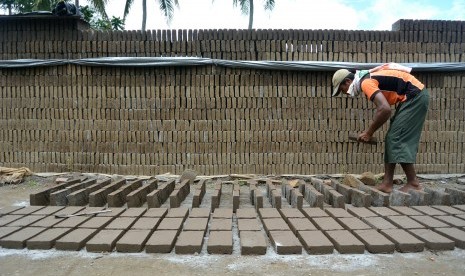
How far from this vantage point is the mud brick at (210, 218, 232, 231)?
2.83 meters

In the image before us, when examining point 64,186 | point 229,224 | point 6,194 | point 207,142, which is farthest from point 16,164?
point 229,224

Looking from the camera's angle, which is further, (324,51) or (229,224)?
(324,51)

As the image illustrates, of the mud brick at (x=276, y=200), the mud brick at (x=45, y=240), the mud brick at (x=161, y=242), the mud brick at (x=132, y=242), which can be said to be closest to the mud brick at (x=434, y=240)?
the mud brick at (x=276, y=200)

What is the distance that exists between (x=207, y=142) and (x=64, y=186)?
223 centimetres

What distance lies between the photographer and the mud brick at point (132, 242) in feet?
8.01

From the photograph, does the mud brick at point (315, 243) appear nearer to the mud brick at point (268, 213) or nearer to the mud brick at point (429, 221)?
the mud brick at point (268, 213)

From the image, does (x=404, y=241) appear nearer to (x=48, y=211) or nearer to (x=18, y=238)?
(x=18, y=238)

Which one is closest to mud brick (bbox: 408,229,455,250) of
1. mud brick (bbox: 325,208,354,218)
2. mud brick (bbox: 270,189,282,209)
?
mud brick (bbox: 325,208,354,218)

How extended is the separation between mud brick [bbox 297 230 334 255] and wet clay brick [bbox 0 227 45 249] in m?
2.02

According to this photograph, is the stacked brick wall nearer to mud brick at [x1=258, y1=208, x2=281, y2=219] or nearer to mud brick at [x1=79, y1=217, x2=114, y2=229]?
mud brick at [x1=258, y1=208, x2=281, y2=219]

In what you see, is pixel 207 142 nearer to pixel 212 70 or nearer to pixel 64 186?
pixel 212 70

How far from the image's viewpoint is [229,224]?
294 centimetres

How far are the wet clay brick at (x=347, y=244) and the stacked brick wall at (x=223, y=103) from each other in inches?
123

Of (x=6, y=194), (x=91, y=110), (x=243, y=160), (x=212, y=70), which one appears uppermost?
(x=212, y=70)
